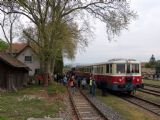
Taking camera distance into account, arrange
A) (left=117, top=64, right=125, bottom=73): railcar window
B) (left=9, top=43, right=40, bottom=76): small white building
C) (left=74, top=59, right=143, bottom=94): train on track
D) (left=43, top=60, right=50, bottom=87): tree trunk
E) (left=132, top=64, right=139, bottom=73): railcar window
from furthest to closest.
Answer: (left=9, top=43, right=40, bottom=76): small white building → (left=43, top=60, right=50, bottom=87): tree trunk → (left=132, top=64, right=139, bottom=73): railcar window → (left=117, top=64, right=125, bottom=73): railcar window → (left=74, top=59, right=143, bottom=94): train on track

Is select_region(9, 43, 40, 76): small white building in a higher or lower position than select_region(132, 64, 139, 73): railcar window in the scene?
higher

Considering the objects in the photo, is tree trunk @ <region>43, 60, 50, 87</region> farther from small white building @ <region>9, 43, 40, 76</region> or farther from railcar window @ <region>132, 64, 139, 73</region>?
small white building @ <region>9, 43, 40, 76</region>

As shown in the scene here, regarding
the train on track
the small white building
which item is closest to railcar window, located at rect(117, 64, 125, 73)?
the train on track

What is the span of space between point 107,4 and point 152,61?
68.8m

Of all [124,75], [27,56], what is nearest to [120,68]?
[124,75]

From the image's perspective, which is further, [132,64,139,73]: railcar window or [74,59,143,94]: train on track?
[132,64,139,73]: railcar window

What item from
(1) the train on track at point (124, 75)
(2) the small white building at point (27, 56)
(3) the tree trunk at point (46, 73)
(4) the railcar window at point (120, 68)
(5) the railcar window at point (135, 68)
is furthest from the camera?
(2) the small white building at point (27, 56)

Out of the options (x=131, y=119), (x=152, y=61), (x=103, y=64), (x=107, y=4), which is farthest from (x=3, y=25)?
(x=152, y=61)

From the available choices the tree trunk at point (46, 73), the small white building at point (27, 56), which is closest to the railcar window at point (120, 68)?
the tree trunk at point (46, 73)

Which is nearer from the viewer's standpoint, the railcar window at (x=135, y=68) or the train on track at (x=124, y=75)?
the train on track at (x=124, y=75)

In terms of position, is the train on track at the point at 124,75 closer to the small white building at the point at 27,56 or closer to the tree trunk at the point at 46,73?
the tree trunk at the point at 46,73

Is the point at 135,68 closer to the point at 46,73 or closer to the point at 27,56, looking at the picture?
the point at 46,73

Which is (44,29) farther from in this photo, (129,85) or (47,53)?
(129,85)

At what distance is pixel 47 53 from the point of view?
42031 mm
